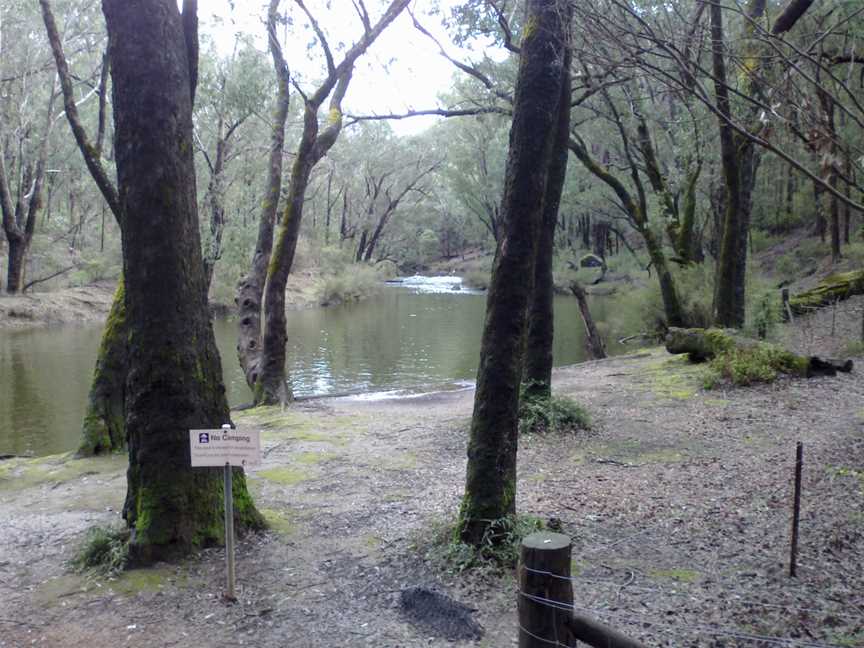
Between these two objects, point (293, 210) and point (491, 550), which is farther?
point (293, 210)

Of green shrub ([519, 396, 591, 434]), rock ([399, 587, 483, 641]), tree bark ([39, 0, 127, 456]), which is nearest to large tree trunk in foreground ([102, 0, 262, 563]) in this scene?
rock ([399, 587, 483, 641])

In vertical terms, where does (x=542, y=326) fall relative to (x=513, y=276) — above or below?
below

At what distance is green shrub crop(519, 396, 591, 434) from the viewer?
347 inches

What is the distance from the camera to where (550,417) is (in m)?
8.84

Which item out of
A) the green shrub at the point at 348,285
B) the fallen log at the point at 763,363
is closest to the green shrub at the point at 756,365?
the fallen log at the point at 763,363

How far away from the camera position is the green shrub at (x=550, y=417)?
28.9 ft

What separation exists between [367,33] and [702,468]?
9089mm

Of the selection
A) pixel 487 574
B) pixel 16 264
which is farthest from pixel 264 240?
pixel 16 264

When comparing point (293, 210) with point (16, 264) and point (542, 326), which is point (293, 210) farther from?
point (16, 264)

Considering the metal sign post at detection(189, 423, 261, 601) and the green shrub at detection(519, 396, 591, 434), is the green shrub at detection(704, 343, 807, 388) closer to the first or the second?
the green shrub at detection(519, 396, 591, 434)

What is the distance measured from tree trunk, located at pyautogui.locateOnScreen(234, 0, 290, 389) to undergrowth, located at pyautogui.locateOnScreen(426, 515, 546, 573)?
877 cm

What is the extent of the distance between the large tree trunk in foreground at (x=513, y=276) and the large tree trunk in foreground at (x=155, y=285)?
2.02 metres

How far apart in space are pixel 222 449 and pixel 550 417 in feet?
16.1

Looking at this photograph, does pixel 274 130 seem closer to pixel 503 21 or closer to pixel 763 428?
pixel 503 21
